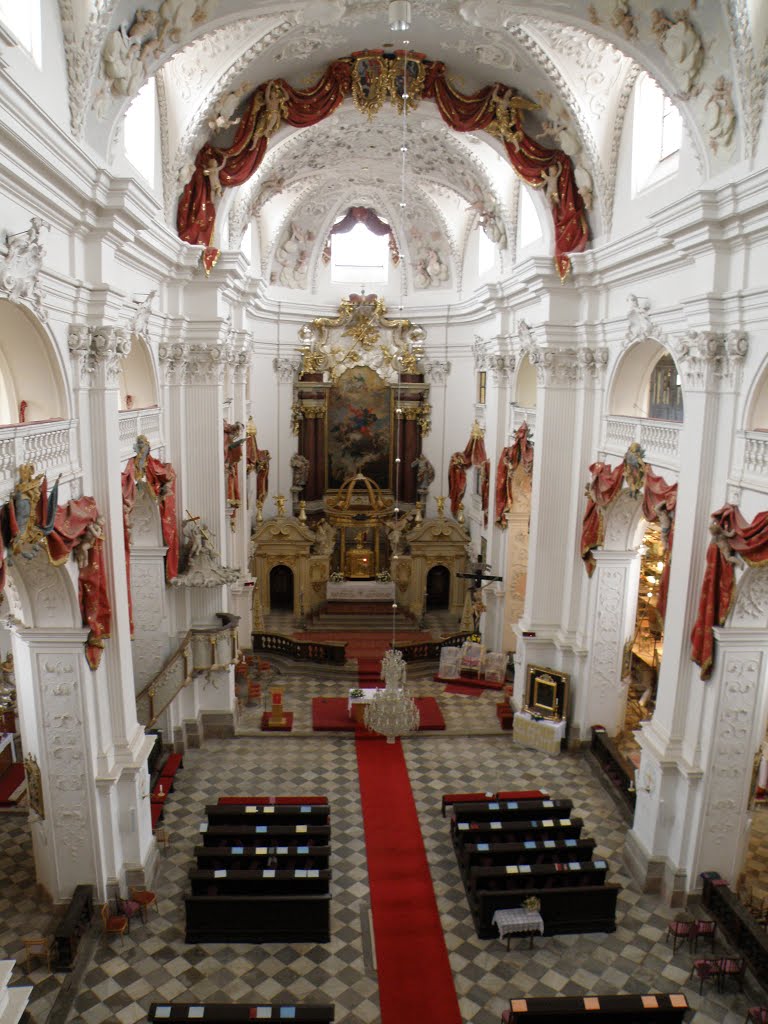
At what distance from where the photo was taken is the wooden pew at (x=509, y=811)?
38.1 ft

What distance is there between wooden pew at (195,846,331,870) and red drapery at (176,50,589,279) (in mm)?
9119

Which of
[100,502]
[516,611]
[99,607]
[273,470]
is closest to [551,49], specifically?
[100,502]

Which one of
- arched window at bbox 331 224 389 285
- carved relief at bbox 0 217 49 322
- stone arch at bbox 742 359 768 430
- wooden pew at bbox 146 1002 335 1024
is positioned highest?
arched window at bbox 331 224 389 285

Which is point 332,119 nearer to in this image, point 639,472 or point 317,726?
point 639,472

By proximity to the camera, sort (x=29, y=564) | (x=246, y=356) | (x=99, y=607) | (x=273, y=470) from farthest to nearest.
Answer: (x=273, y=470) → (x=246, y=356) → (x=99, y=607) → (x=29, y=564)

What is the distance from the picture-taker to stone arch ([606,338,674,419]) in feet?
41.8

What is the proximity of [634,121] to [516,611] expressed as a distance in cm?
1049

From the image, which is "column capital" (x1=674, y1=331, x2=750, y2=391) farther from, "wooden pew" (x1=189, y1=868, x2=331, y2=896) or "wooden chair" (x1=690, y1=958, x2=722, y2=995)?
"wooden pew" (x1=189, y1=868, x2=331, y2=896)

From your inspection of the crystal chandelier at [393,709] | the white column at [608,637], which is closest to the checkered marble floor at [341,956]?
the crystal chandelier at [393,709]

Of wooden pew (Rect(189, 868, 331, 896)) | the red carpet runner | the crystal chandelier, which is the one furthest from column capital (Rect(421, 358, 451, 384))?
wooden pew (Rect(189, 868, 331, 896))

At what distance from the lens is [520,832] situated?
36.5 feet

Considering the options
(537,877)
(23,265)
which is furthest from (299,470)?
(23,265)

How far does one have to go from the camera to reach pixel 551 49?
1170cm

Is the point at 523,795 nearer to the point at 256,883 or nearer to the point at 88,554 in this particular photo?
the point at 256,883
